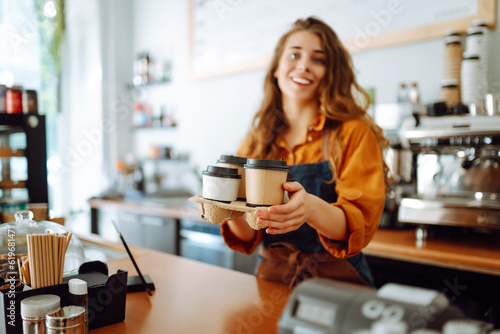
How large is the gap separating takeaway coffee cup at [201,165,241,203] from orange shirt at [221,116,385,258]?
17.6 inches

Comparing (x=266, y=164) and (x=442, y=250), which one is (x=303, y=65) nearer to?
(x=266, y=164)

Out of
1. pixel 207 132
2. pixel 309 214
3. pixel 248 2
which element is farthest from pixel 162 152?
pixel 309 214

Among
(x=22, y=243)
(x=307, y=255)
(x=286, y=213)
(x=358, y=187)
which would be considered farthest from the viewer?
(x=307, y=255)

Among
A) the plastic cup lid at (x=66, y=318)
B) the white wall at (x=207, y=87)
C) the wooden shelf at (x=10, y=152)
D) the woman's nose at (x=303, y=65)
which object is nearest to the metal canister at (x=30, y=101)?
the wooden shelf at (x=10, y=152)

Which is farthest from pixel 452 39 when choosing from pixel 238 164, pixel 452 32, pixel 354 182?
pixel 238 164

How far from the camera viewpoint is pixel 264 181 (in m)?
0.83

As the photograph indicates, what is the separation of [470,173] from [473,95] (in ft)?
1.21

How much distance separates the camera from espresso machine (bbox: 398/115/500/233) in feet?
5.45

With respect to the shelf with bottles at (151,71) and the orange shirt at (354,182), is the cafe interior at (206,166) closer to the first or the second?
the shelf with bottles at (151,71)

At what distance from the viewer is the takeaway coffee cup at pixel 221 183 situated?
0.87m

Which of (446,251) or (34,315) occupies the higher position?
(34,315)

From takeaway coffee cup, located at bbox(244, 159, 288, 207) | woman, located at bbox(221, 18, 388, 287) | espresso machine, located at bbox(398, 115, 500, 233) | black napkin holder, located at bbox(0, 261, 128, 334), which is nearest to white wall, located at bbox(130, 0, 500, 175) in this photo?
espresso machine, located at bbox(398, 115, 500, 233)

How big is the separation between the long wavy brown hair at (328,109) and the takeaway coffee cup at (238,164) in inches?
20.5

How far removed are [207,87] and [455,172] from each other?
7.58 feet
